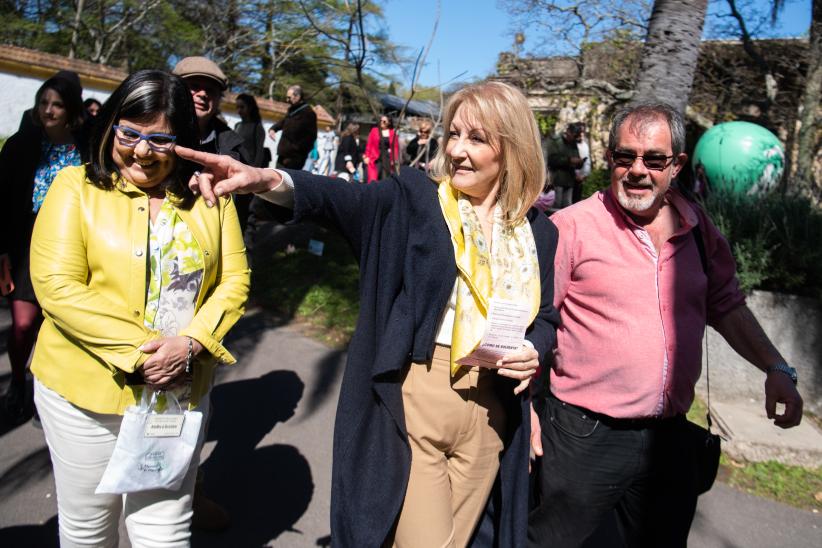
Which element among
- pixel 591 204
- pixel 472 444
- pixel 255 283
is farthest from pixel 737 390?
pixel 255 283

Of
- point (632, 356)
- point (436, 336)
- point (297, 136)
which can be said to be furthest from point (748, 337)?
point (297, 136)

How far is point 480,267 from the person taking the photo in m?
2.00

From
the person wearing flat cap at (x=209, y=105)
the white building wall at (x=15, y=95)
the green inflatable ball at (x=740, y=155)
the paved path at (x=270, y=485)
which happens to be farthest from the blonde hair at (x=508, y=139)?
the white building wall at (x=15, y=95)

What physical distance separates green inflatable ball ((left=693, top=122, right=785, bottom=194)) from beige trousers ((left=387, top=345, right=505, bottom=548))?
31.2 feet

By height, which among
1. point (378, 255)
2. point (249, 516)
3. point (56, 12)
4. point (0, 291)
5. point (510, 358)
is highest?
point (56, 12)

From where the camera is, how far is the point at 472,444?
2057 mm

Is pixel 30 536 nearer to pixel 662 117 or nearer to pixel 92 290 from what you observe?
pixel 92 290

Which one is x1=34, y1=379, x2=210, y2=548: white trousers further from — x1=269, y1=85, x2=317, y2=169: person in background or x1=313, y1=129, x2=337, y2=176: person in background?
x1=313, y1=129, x2=337, y2=176: person in background

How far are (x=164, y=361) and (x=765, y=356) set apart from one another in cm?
218

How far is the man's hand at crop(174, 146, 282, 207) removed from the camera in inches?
62.7

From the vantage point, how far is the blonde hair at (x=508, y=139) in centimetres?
206

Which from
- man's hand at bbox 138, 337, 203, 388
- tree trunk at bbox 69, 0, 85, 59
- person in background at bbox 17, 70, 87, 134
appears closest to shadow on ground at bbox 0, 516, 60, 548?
man's hand at bbox 138, 337, 203, 388

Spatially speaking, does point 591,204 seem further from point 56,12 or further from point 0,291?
point 56,12

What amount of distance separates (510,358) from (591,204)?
82cm
